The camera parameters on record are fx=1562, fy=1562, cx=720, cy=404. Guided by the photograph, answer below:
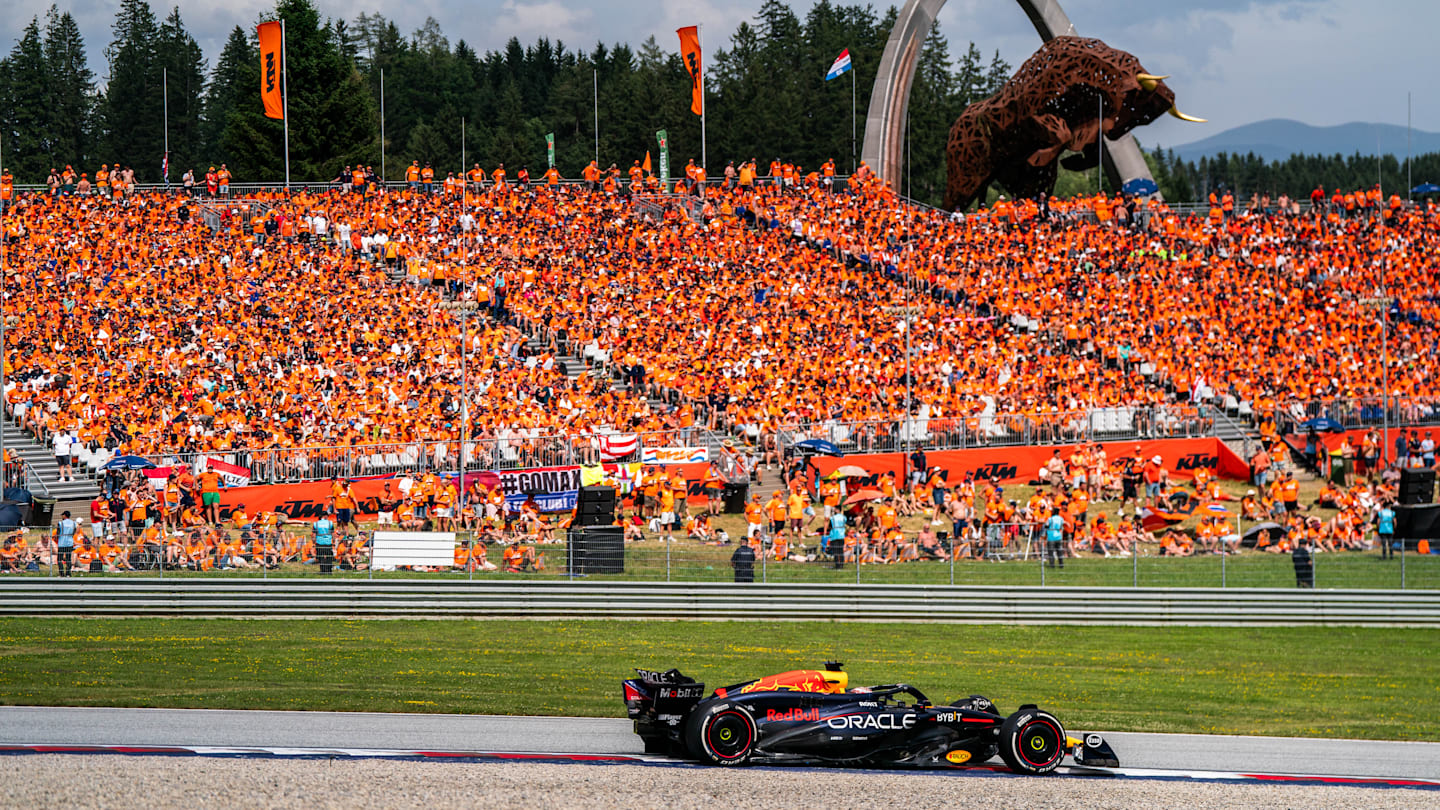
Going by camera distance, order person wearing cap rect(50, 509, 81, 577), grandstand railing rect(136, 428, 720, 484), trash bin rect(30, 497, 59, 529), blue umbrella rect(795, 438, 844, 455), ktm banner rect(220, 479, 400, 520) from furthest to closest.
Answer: blue umbrella rect(795, 438, 844, 455) → grandstand railing rect(136, 428, 720, 484) → ktm banner rect(220, 479, 400, 520) → trash bin rect(30, 497, 59, 529) → person wearing cap rect(50, 509, 81, 577)

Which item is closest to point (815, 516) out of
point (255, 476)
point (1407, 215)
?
point (255, 476)

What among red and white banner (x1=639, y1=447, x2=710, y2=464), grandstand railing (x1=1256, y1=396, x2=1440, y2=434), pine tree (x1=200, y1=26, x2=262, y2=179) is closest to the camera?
red and white banner (x1=639, y1=447, x2=710, y2=464)

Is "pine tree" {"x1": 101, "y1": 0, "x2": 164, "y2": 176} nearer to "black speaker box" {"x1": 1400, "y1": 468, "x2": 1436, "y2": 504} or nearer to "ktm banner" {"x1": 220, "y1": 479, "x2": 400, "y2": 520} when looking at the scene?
"ktm banner" {"x1": 220, "y1": 479, "x2": 400, "y2": 520}

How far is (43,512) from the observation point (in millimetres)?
25625

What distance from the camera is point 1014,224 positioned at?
139 ft

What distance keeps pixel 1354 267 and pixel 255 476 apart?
94.4ft

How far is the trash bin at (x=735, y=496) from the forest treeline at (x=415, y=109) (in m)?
41.7

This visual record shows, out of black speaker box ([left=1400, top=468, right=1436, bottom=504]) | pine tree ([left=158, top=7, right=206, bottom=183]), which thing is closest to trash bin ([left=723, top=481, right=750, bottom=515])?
black speaker box ([left=1400, top=468, right=1436, bottom=504])

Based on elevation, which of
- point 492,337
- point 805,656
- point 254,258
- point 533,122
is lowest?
point 805,656

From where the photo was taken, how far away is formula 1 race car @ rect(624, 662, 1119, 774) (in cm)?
1190

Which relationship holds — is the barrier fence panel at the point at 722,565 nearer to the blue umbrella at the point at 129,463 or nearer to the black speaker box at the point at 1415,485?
the blue umbrella at the point at 129,463

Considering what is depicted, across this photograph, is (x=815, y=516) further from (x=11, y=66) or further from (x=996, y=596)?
(x=11, y=66)

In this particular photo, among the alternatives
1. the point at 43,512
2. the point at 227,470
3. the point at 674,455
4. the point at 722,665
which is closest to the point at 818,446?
the point at 674,455

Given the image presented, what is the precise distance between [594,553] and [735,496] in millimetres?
7601
